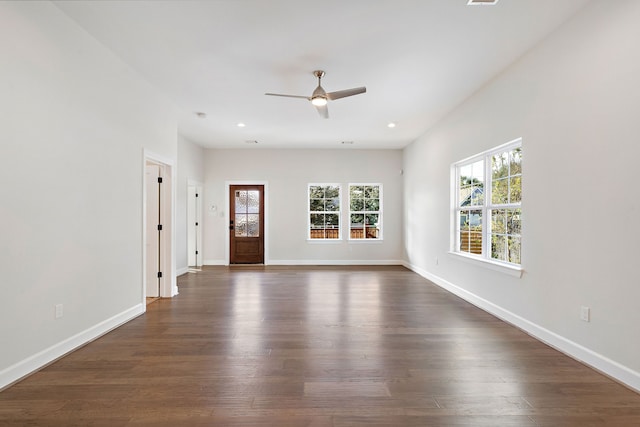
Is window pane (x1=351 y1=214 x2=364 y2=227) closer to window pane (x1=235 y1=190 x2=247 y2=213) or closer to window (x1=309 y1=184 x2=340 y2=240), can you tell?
window (x1=309 y1=184 x2=340 y2=240)

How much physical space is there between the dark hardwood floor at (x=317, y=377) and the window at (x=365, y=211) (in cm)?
426

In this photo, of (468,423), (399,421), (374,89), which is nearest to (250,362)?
(399,421)

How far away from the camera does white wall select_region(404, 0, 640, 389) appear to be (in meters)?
2.29

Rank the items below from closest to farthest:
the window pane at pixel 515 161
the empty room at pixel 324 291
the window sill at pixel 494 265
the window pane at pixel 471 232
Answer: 1. the empty room at pixel 324 291
2. the window sill at pixel 494 265
3. the window pane at pixel 515 161
4. the window pane at pixel 471 232

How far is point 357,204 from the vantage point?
8.23 m

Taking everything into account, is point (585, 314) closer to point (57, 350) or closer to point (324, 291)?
point (324, 291)

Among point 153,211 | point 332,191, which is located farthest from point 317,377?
point 332,191

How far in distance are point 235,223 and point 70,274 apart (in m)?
5.31

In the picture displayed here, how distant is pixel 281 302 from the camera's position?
4484mm

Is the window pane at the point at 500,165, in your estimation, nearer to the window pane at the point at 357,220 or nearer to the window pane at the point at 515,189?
the window pane at the point at 515,189

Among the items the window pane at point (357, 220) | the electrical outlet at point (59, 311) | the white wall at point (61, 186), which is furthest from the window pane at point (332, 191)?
the electrical outlet at point (59, 311)

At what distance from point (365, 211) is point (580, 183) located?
5.64 meters

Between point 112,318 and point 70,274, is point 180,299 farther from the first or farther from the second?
point 70,274

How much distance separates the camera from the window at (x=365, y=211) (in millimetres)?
8211
